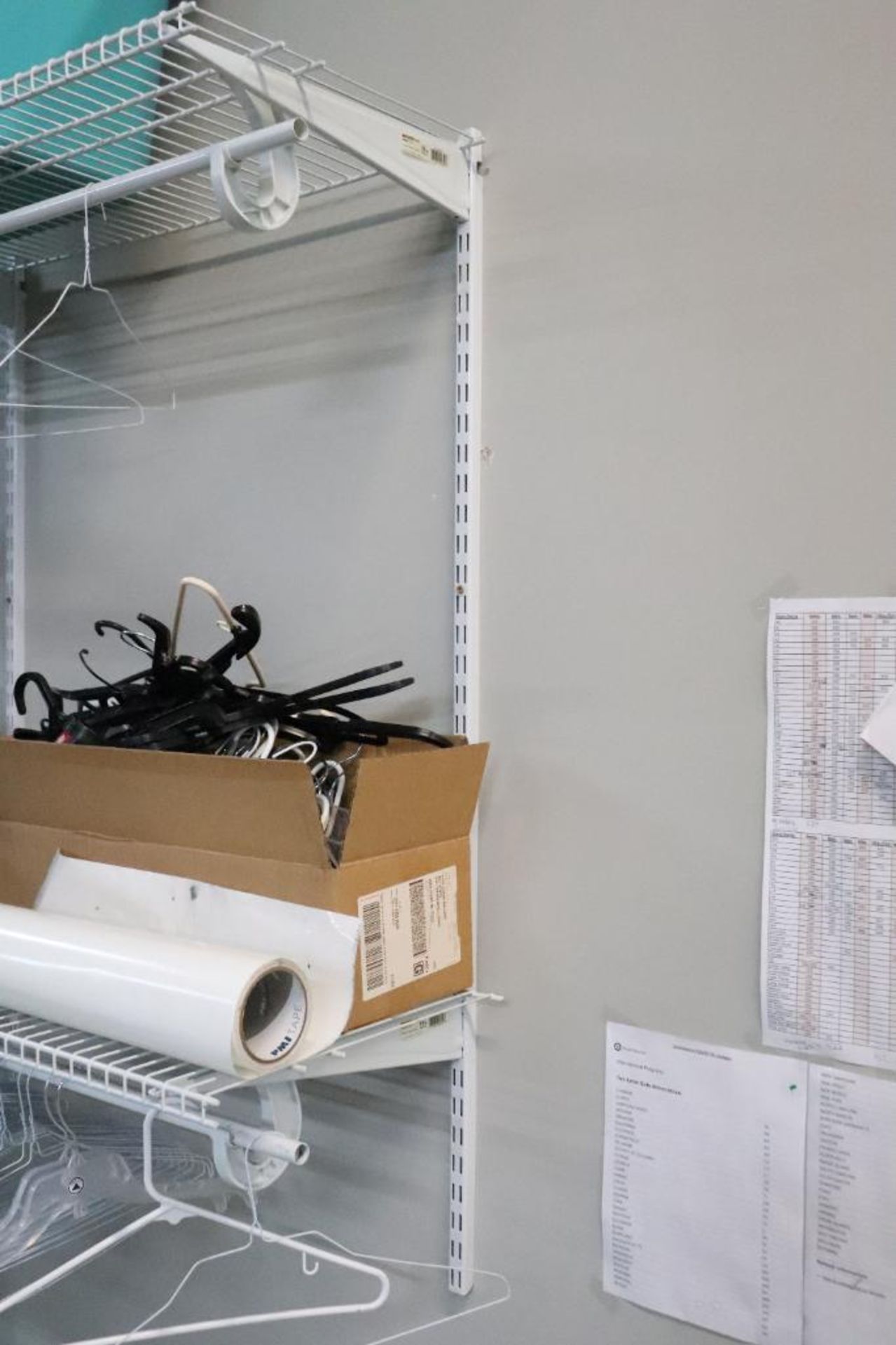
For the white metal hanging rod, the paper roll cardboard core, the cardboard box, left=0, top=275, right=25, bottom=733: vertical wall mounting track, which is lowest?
the paper roll cardboard core

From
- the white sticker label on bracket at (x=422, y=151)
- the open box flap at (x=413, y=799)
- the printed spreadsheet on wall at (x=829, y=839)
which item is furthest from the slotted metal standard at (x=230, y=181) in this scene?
the printed spreadsheet on wall at (x=829, y=839)

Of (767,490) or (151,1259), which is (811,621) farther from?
(151,1259)

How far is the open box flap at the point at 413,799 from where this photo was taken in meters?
0.92

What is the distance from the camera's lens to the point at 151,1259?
144 centimetres

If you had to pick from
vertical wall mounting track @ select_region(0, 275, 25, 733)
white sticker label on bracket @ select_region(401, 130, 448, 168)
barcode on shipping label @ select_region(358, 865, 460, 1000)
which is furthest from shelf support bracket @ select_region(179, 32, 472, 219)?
vertical wall mounting track @ select_region(0, 275, 25, 733)

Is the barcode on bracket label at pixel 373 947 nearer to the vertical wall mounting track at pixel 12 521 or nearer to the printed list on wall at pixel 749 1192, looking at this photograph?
the printed list on wall at pixel 749 1192

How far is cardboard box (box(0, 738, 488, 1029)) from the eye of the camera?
926 mm

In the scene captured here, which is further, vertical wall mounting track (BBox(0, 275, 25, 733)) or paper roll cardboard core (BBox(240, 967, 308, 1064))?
vertical wall mounting track (BBox(0, 275, 25, 733))

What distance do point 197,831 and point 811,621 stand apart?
0.54 m

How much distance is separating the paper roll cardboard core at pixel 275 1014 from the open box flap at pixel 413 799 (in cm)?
10

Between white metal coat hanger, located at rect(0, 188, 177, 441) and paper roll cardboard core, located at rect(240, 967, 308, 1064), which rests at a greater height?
white metal coat hanger, located at rect(0, 188, 177, 441)

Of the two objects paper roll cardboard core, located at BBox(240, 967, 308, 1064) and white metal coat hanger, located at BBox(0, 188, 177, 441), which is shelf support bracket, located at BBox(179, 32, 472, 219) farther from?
paper roll cardboard core, located at BBox(240, 967, 308, 1064)

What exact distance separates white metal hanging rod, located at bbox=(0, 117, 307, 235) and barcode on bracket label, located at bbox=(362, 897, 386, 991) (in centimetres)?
61

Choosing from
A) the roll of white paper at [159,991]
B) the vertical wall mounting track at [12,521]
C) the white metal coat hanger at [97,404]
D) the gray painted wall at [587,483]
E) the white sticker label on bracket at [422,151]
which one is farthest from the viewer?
the vertical wall mounting track at [12,521]
